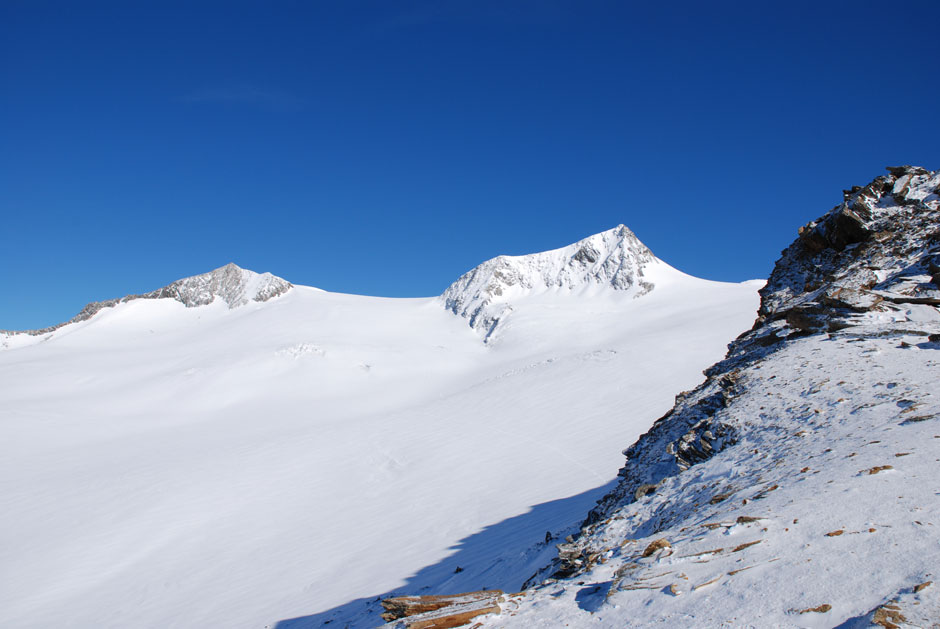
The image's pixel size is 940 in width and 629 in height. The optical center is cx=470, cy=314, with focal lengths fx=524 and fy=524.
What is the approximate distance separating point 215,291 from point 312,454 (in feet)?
170

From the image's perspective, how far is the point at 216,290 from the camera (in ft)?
220

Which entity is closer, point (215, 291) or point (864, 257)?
point (864, 257)

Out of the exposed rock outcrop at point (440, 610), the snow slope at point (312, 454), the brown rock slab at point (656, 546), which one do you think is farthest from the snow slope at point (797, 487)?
the snow slope at point (312, 454)

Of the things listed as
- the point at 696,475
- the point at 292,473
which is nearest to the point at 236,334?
the point at 292,473

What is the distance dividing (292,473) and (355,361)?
2180 cm

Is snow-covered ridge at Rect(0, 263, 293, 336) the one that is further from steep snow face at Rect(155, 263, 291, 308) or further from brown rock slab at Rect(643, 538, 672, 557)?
brown rock slab at Rect(643, 538, 672, 557)

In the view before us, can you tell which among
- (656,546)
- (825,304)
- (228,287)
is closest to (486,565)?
(656,546)

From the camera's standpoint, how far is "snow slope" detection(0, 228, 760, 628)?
1320 centimetres

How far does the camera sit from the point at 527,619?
5.17 m

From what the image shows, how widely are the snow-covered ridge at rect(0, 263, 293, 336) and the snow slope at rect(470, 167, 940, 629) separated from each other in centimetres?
6209

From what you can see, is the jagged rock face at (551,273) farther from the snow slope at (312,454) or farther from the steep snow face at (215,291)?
the steep snow face at (215,291)

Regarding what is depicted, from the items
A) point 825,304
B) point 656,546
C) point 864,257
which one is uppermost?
point 864,257

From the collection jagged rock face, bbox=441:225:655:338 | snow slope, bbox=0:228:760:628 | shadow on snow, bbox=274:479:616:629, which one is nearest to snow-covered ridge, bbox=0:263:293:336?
snow slope, bbox=0:228:760:628

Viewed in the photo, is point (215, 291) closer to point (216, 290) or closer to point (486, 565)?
point (216, 290)
